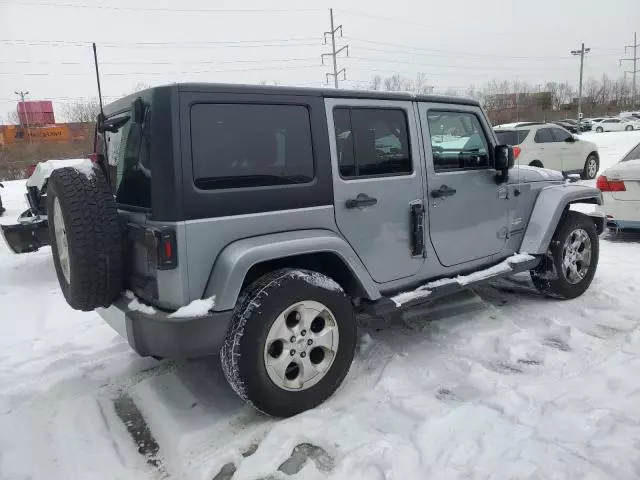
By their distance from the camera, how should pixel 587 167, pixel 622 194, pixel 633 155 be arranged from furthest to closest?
pixel 587 167 < pixel 633 155 < pixel 622 194

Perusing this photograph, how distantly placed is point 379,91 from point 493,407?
2200 millimetres

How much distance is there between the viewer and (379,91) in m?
3.56

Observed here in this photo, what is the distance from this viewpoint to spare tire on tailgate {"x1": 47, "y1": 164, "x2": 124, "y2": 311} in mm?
2732

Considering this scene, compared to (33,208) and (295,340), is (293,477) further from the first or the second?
(33,208)

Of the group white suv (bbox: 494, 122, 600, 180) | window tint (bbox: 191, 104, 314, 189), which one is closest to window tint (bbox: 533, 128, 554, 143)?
white suv (bbox: 494, 122, 600, 180)

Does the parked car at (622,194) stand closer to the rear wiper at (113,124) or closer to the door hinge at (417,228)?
the door hinge at (417,228)

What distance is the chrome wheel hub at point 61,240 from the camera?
304cm

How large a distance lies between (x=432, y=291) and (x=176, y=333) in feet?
6.25

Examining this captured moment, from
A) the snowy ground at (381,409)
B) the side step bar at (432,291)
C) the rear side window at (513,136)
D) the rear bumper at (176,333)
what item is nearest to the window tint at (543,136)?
the rear side window at (513,136)

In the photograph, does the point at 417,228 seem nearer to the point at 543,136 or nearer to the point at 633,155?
the point at 633,155

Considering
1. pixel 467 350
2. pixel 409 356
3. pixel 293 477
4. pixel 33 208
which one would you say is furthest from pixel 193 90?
pixel 33 208

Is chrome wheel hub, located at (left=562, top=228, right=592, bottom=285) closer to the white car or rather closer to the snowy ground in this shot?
the snowy ground

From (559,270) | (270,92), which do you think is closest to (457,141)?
(559,270)

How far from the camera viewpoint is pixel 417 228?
360 centimetres
